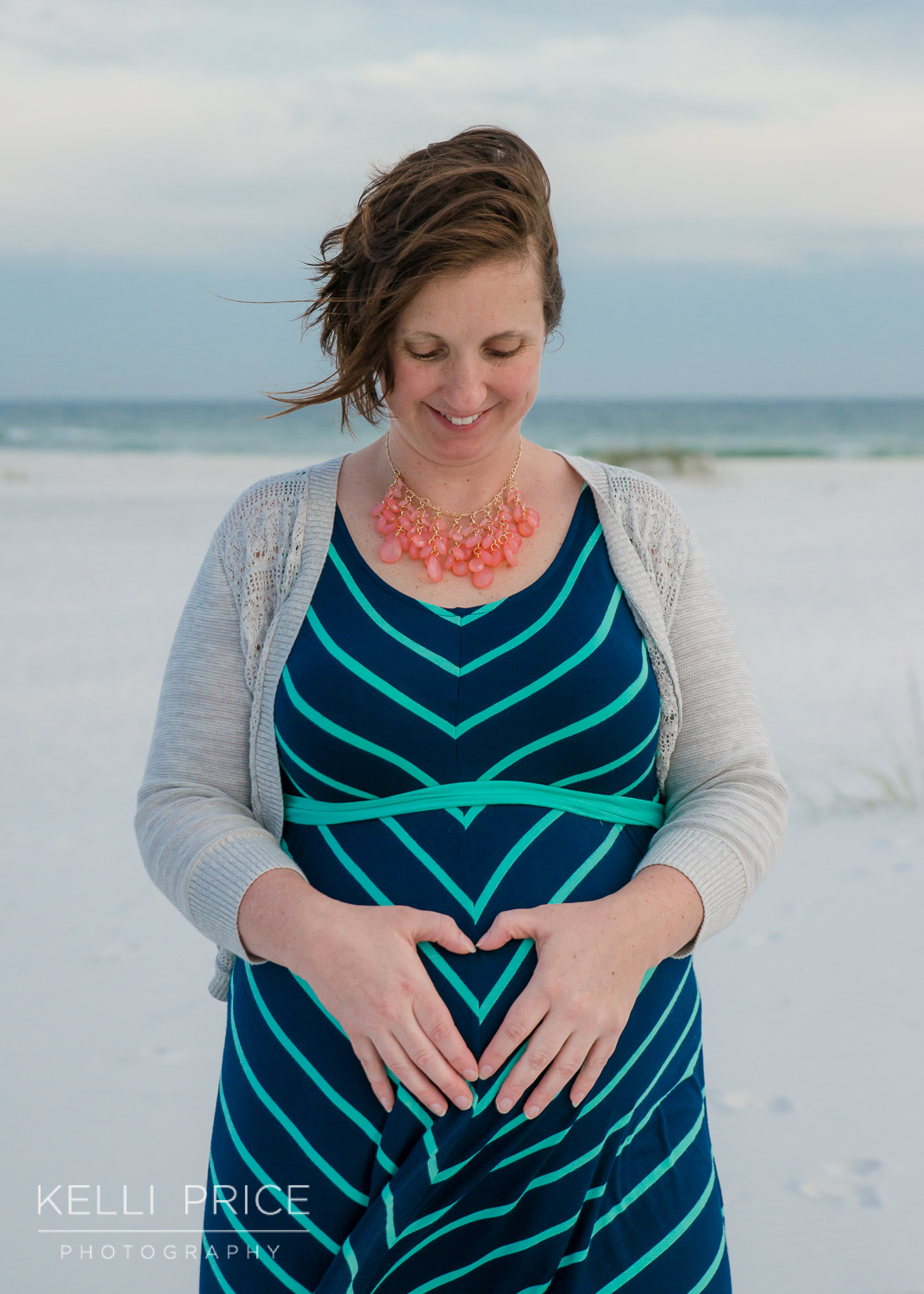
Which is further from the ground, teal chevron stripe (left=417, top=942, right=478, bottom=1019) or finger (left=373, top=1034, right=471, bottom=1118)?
teal chevron stripe (left=417, top=942, right=478, bottom=1019)

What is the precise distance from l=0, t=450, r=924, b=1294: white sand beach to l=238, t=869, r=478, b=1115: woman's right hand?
1.20 meters

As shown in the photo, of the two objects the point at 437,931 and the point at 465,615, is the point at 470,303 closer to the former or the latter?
the point at 465,615

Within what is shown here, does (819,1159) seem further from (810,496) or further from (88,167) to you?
(810,496)

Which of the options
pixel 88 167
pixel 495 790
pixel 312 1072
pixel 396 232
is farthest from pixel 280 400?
pixel 88 167

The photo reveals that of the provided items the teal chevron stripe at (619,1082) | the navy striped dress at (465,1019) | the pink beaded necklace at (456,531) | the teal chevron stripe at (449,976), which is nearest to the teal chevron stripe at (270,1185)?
the navy striped dress at (465,1019)

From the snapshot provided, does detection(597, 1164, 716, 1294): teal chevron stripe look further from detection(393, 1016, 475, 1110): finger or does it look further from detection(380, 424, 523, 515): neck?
detection(380, 424, 523, 515): neck

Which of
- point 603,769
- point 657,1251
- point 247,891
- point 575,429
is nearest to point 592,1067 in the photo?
point 657,1251

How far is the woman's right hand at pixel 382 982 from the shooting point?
1.31 m

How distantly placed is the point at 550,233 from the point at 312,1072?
1152 mm

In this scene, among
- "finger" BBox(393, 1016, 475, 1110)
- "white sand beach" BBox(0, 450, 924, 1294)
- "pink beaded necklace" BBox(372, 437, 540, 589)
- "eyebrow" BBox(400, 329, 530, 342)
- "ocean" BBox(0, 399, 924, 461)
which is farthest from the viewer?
"ocean" BBox(0, 399, 924, 461)

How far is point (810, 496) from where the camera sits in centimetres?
1490

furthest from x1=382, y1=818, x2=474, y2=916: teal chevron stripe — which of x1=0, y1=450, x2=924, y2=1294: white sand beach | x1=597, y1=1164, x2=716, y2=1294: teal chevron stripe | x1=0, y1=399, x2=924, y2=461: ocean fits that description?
x1=0, y1=399, x2=924, y2=461: ocean

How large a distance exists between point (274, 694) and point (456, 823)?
12.0 inches

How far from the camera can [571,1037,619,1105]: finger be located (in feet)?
4.44
